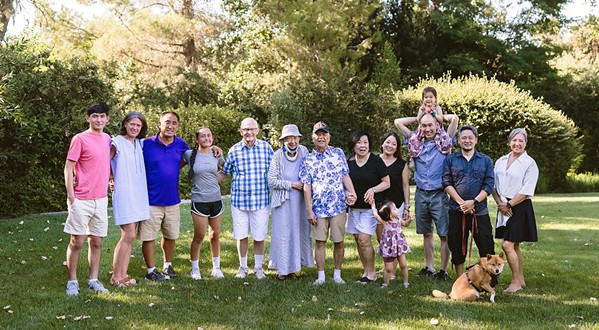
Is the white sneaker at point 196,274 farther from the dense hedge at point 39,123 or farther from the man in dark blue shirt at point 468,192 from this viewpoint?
the dense hedge at point 39,123

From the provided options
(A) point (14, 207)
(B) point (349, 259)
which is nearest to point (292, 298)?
(B) point (349, 259)

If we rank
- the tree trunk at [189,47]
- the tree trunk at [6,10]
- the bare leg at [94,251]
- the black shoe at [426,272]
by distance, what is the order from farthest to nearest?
the tree trunk at [189,47] → the tree trunk at [6,10] → the black shoe at [426,272] → the bare leg at [94,251]

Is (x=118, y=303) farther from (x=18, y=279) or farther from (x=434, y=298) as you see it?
(x=434, y=298)

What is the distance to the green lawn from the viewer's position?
4.86 m

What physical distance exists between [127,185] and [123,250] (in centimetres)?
67

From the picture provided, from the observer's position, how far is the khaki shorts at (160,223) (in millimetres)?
6160

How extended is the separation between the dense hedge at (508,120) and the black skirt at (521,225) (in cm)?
1274

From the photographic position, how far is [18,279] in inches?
249

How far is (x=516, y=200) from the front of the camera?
5781 millimetres

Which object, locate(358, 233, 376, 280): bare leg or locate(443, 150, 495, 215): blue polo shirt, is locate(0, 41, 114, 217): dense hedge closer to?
locate(358, 233, 376, 280): bare leg

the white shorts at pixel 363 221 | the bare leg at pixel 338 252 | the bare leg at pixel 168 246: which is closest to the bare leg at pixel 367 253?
the white shorts at pixel 363 221

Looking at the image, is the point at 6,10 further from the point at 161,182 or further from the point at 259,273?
the point at 259,273

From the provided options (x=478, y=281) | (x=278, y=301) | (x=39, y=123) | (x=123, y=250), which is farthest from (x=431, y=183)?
(x=39, y=123)

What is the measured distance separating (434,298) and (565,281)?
5.83ft
